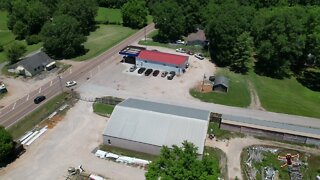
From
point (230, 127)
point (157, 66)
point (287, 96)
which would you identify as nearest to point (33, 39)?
point (157, 66)

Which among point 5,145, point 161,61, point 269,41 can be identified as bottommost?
point 5,145

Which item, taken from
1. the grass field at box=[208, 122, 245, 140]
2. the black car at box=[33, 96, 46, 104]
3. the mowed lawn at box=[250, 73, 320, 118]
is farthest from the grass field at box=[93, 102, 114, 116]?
the mowed lawn at box=[250, 73, 320, 118]

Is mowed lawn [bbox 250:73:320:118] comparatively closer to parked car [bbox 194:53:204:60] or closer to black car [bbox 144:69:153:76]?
parked car [bbox 194:53:204:60]

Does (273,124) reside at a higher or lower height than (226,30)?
lower

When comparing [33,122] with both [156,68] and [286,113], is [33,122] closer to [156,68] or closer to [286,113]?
[156,68]

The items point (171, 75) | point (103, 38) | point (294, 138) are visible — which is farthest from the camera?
point (103, 38)

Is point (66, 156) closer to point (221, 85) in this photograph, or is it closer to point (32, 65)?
point (32, 65)
